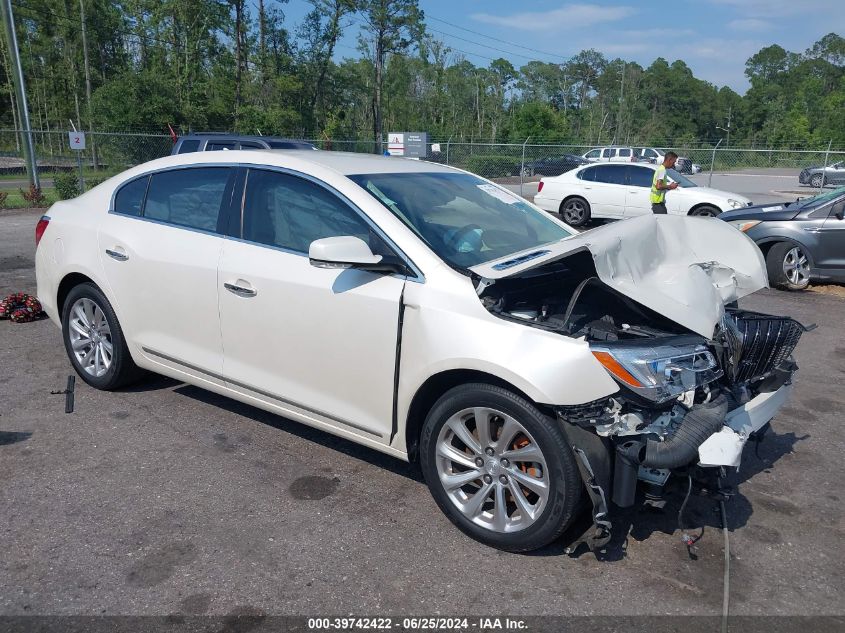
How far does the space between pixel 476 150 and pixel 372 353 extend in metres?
28.4

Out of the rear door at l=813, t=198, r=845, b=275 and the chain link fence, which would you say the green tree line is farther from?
the rear door at l=813, t=198, r=845, b=275

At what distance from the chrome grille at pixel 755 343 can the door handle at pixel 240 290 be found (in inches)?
94.4

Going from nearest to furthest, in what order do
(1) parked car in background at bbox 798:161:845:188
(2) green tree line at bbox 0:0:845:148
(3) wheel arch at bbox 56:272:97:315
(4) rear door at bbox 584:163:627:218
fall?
(3) wheel arch at bbox 56:272:97:315 < (4) rear door at bbox 584:163:627:218 < (1) parked car in background at bbox 798:161:845:188 < (2) green tree line at bbox 0:0:845:148

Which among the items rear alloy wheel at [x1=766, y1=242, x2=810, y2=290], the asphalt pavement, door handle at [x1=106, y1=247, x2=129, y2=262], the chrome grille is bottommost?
the asphalt pavement

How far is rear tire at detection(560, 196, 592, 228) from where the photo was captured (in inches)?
656

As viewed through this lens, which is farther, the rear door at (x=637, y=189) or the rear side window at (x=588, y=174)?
the rear side window at (x=588, y=174)

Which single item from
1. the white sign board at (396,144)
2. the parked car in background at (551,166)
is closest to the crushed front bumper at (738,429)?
the white sign board at (396,144)

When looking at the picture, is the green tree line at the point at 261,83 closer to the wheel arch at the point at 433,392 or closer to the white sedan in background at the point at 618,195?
the white sedan in background at the point at 618,195

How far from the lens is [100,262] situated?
4613 millimetres

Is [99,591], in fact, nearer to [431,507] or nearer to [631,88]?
[431,507]

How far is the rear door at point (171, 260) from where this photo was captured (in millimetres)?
4059

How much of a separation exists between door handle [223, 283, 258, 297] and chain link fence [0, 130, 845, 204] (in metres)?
17.5

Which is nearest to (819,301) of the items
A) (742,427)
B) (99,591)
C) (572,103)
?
(742,427)

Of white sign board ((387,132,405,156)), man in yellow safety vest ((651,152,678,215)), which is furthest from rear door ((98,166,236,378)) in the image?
white sign board ((387,132,405,156))
